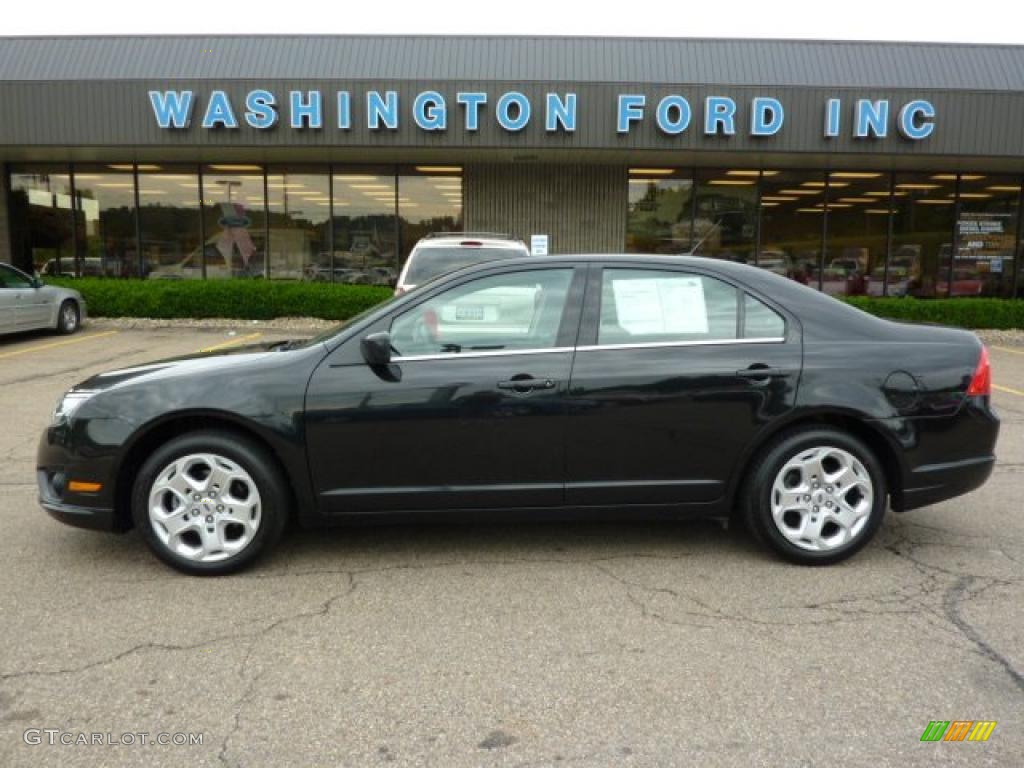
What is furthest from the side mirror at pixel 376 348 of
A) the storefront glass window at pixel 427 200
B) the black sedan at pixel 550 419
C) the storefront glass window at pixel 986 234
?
the storefront glass window at pixel 986 234

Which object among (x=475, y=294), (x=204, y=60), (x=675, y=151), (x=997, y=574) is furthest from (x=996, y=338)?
(x=204, y=60)

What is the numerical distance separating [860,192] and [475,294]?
16.2m

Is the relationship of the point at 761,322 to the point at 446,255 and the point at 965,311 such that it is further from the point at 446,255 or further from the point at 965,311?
the point at 965,311

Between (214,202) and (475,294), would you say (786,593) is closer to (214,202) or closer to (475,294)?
(475,294)

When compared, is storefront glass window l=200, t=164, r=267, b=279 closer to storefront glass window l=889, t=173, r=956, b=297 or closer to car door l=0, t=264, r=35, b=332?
car door l=0, t=264, r=35, b=332

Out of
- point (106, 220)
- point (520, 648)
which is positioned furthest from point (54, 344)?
point (520, 648)

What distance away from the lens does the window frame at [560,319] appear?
3.92m

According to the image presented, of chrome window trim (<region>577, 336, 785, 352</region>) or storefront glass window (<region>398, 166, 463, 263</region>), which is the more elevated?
storefront glass window (<region>398, 166, 463, 263</region>)

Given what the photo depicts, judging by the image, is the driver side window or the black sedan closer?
the black sedan

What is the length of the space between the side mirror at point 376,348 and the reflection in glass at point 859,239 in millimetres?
15744

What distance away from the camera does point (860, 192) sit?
17.7 meters

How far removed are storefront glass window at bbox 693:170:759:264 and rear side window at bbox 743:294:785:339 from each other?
13.9 m

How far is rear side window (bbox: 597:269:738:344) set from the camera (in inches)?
159

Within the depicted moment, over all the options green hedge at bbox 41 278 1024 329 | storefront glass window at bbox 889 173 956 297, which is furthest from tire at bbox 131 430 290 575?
storefront glass window at bbox 889 173 956 297
